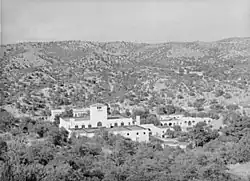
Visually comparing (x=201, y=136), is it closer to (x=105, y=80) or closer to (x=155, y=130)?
(x=155, y=130)

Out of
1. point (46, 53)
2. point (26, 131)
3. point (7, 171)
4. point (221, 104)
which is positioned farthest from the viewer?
point (46, 53)

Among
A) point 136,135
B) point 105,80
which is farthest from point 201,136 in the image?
point 105,80

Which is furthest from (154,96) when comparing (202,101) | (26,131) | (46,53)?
(46,53)

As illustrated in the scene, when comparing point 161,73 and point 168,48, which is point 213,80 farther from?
point 168,48

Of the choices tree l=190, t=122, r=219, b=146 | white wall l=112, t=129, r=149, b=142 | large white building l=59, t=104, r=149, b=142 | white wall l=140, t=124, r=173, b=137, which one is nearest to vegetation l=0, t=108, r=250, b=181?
tree l=190, t=122, r=219, b=146

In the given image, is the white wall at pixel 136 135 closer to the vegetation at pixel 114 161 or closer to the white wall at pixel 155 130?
the vegetation at pixel 114 161
